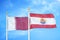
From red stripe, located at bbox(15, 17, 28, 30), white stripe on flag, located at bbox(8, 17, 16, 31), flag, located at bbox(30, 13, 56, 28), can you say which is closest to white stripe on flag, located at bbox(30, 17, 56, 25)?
flag, located at bbox(30, 13, 56, 28)

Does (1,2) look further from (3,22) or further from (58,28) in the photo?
(58,28)

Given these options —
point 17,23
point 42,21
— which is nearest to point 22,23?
point 17,23

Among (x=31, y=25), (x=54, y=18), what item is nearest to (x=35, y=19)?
(x=31, y=25)

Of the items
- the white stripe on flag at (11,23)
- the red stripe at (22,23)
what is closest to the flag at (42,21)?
the red stripe at (22,23)

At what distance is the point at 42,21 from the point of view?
3.69 m

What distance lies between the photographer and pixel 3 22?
3752 mm

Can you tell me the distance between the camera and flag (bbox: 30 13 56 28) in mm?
3645

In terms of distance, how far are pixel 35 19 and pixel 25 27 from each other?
1.05 feet

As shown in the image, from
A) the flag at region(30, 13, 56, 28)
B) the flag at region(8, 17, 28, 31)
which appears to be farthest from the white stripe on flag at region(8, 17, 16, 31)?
the flag at region(30, 13, 56, 28)

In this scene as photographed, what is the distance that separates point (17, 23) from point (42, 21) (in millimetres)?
625

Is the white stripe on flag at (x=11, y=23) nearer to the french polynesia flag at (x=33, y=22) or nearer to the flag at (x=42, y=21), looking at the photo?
the french polynesia flag at (x=33, y=22)

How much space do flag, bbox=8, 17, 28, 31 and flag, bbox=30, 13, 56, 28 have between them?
16cm

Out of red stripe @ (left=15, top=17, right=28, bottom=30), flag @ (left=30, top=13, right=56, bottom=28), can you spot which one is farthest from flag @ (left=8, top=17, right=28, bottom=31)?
flag @ (left=30, top=13, right=56, bottom=28)

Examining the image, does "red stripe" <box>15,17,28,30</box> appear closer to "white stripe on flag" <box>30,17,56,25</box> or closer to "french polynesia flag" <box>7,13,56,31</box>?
"french polynesia flag" <box>7,13,56,31</box>
